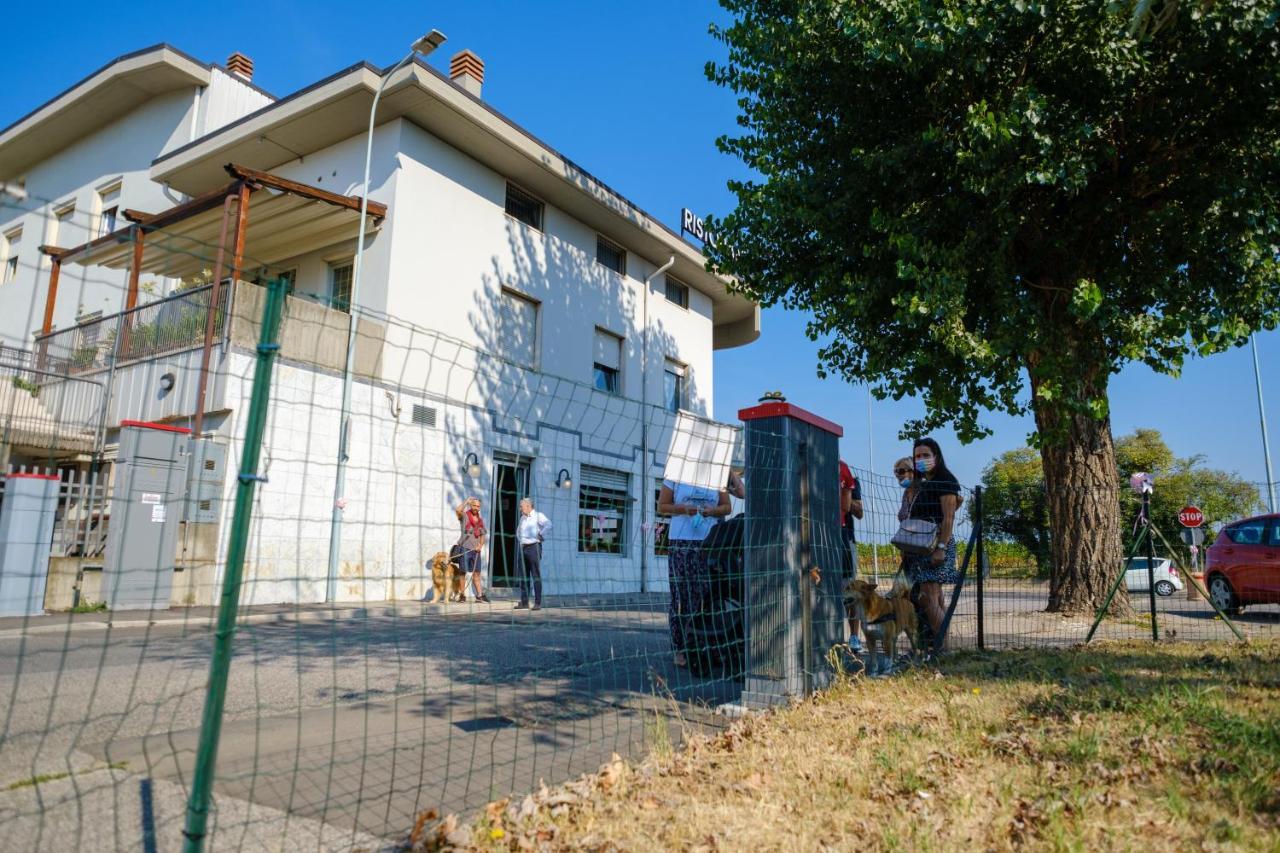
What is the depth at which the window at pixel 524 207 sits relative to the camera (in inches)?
727

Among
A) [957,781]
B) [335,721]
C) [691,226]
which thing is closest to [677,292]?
[691,226]

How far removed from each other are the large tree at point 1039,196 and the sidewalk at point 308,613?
17.7 feet

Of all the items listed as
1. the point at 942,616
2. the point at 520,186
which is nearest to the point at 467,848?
the point at 942,616

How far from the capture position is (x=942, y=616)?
6551 mm

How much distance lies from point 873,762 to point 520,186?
17.0 m

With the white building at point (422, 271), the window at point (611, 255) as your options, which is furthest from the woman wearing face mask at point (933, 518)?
the window at point (611, 255)

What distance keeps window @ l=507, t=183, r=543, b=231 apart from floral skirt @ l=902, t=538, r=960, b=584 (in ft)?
46.3

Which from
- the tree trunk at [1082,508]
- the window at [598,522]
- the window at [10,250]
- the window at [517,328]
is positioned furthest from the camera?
the window at [10,250]

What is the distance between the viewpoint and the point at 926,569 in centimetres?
638

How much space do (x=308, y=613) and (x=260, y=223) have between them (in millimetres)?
14200

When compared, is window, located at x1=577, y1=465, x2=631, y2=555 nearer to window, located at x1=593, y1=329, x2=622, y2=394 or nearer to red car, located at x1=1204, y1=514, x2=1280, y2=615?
red car, located at x1=1204, y1=514, x2=1280, y2=615

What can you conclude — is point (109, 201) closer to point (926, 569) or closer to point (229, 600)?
point (926, 569)

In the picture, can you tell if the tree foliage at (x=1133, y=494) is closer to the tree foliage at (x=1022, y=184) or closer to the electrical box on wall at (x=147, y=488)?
the tree foliage at (x=1022, y=184)

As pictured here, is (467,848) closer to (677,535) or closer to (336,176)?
(677,535)
